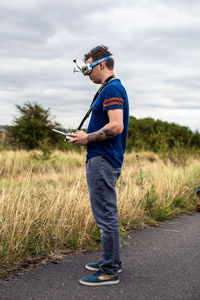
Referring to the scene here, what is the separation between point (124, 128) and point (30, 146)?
1766 centimetres

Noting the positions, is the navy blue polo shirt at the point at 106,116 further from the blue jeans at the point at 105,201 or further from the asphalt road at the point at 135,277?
the asphalt road at the point at 135,277

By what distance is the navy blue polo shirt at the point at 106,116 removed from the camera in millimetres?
3654

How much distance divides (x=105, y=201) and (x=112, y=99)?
3.36 ft

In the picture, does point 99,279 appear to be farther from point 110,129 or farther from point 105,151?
point 110,129

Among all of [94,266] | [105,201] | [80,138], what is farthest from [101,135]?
[94,266]

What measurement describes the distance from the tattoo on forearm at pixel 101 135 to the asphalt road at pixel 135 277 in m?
1.48

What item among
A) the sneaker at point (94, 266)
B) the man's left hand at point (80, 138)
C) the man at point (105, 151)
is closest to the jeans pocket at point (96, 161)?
the man at point (105, 151)

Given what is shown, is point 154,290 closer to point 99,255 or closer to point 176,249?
point 99,255

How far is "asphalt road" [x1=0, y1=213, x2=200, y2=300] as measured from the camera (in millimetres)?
3566

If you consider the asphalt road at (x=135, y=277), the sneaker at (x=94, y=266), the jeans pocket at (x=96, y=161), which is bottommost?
the asphalt road at (x=135, y=277)

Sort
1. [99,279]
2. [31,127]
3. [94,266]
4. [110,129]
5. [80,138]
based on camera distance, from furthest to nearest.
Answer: [31,127]
[94,266]
[99,279]
[80,138]
[110,129]

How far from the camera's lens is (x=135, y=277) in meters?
4.05

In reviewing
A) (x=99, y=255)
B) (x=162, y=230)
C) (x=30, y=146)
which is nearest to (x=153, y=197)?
(x=162, y=230)

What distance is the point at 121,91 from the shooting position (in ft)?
12.3
